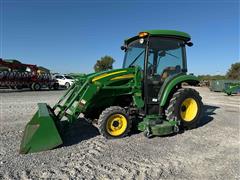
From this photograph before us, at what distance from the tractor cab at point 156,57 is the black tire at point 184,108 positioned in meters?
0.39

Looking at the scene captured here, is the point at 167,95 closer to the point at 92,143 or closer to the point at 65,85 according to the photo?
the point at 92,143

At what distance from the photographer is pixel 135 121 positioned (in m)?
6.77

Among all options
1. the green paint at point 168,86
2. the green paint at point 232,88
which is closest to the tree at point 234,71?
the green paint at point 232,88

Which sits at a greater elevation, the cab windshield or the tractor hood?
the cab windshield

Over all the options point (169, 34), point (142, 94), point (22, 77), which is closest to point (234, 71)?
point (22, 77)

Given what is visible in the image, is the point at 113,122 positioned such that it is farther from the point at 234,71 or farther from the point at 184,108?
the point at 234,71

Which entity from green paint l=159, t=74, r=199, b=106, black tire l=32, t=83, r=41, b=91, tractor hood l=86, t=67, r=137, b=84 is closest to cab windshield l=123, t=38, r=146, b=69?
tractor hood l=86, t=67, r=137, b=84

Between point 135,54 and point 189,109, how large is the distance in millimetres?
2184

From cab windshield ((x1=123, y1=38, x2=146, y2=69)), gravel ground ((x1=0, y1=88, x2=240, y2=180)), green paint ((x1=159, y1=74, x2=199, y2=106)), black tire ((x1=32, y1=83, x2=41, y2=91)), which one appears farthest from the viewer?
black tire ((x1=32, y1=83, x2=41, y2=91))

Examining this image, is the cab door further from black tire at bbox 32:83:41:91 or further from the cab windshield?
black tire at bbox 32:83:41:91

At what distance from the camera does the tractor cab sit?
21.6ft

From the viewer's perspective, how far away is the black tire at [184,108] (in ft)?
21.9

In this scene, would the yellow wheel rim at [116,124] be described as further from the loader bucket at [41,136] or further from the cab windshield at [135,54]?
the cab windshield at [135,54]

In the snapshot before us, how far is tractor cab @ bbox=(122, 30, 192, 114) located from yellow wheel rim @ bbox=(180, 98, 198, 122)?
2.74ft
